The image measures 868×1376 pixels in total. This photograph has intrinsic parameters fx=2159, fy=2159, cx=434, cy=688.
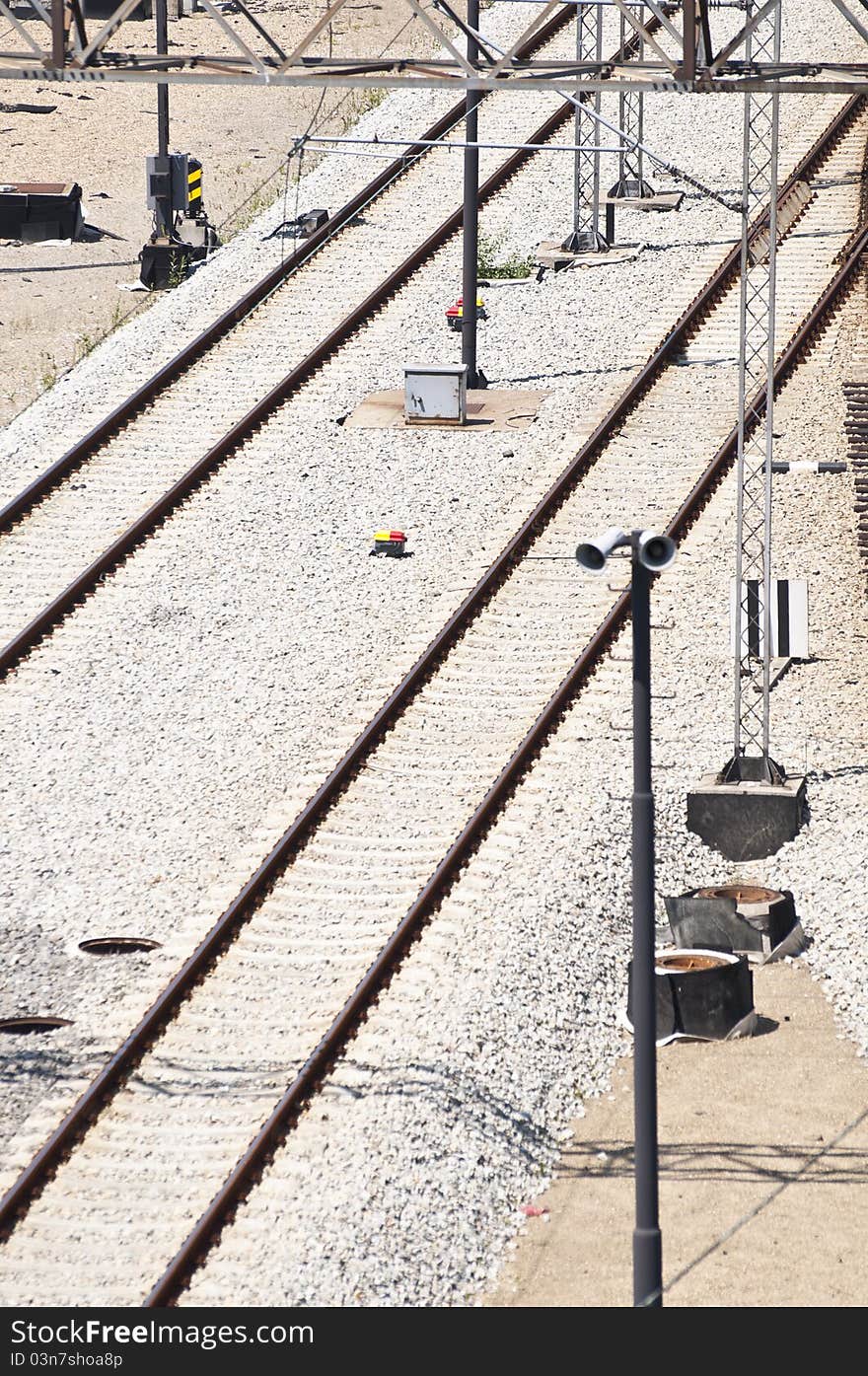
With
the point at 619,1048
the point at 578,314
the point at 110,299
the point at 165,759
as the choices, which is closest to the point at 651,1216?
the point at 619,1048

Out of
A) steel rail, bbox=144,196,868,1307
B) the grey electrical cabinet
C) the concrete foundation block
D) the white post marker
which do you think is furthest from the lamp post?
the grey electrical cabinet

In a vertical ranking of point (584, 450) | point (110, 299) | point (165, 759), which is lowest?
point (165, 759)

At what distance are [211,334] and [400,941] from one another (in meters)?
17.0

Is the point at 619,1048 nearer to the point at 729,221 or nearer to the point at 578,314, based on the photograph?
the point at 578,314

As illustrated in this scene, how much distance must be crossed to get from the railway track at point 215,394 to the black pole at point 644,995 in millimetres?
11576

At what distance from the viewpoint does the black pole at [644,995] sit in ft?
42.4

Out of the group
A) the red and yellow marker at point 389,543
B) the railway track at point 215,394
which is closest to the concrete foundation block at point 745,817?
the red and yellow marker at point 389,543

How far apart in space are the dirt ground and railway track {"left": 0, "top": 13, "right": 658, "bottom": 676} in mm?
2513

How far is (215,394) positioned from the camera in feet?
100

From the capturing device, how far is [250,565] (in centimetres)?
2528

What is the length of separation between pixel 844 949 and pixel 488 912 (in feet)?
9.84

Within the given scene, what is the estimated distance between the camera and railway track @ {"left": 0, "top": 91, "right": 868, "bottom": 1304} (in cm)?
1418

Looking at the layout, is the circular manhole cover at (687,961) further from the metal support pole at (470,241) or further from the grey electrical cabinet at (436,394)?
the metal support pole at (470,241)

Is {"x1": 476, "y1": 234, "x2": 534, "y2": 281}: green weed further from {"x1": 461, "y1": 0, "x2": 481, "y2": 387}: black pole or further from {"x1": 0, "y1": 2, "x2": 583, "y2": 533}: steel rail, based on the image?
{"x1": 461, "y1": 0, "x2": 481, "y2": 387}: black pole
